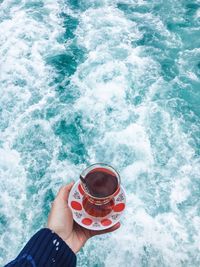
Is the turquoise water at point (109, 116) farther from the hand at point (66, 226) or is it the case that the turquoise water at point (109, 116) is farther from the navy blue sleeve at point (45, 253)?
the navy blue sleeve at point (45, 253)

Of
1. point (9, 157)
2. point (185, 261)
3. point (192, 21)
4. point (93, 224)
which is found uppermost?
point (93, 224)

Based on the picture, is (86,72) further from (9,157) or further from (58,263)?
(58,263)

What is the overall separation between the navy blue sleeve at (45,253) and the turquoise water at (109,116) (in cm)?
243

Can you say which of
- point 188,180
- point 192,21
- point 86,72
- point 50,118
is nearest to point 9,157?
point 50,118

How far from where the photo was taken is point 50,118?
602cm

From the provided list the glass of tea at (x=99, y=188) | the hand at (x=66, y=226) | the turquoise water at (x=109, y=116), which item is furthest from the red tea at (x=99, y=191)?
the turquoise water at (x=109, y=116)

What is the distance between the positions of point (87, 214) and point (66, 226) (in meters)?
0.19

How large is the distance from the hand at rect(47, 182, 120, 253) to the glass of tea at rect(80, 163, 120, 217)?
0.14 metres

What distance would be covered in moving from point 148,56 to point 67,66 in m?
1.68

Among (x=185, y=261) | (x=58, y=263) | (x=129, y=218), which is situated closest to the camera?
(x=58, y=263)

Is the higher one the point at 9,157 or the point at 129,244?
the point at 9,157

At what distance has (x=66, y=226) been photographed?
8.19 ft

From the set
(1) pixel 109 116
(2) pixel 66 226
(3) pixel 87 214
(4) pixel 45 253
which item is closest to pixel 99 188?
(3) pixel 87 214

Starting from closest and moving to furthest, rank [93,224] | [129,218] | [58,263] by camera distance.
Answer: [58,263] < [93,224] < [129,218]
